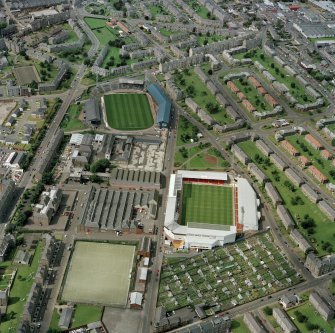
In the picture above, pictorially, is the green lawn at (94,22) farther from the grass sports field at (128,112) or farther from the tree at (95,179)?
the tree at (95,179)

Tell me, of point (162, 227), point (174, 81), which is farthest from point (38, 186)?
point (174, 81)

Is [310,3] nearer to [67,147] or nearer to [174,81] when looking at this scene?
[174,81]

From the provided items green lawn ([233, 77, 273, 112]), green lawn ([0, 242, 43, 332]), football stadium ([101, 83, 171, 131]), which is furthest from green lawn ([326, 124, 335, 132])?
green lawn ([0, 242, 43, 332])

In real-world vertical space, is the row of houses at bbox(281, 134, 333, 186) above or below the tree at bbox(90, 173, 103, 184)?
above

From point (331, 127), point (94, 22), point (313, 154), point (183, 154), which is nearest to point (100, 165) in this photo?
point (183, 154)

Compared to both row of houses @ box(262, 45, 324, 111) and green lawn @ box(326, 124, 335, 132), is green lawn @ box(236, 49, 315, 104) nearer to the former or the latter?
row of houses @ box(262, 45, 324, 111)

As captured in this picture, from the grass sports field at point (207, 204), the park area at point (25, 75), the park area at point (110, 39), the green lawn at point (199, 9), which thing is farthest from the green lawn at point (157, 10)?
the grass sports field at point (207, 204)
